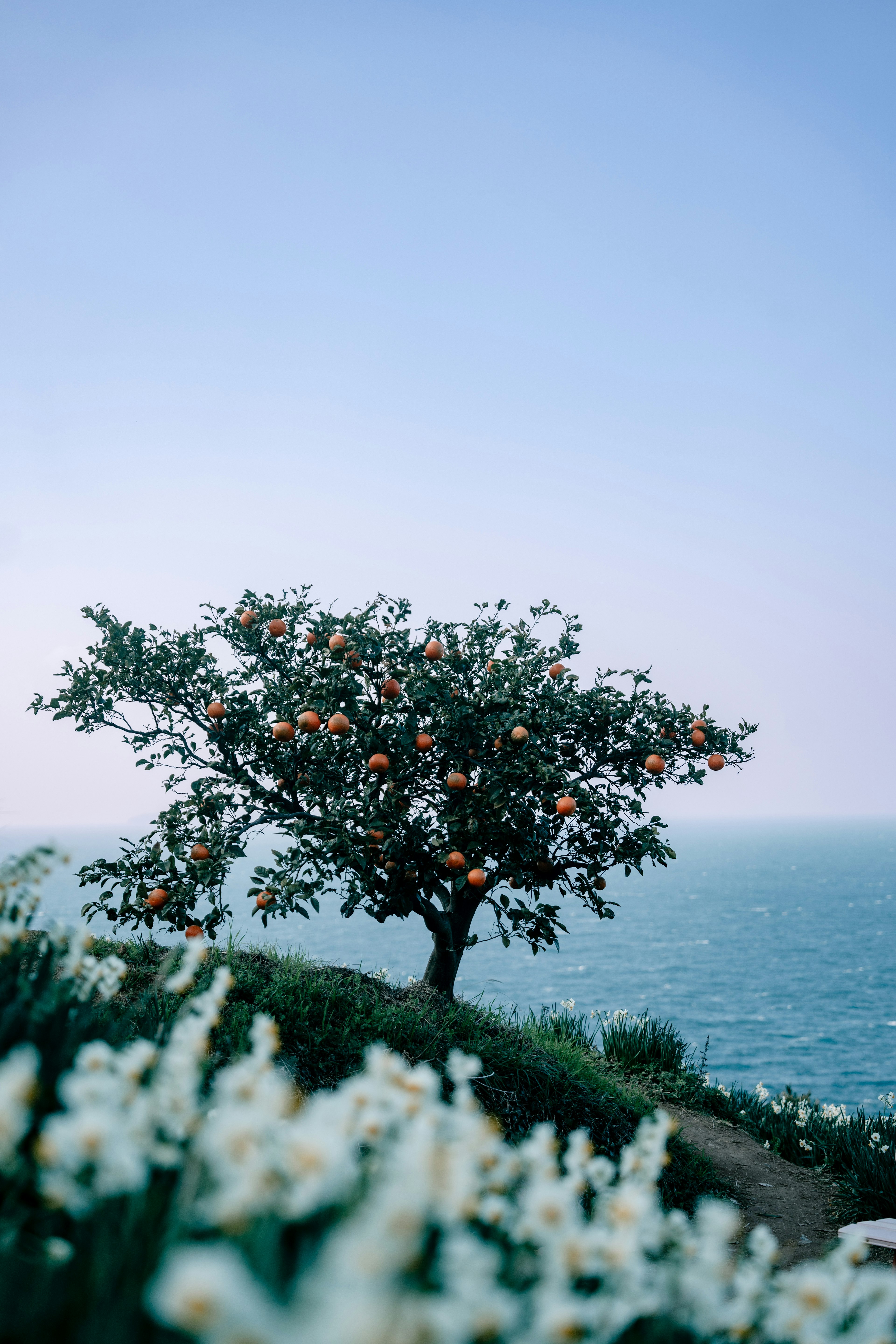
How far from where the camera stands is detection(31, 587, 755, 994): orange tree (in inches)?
229

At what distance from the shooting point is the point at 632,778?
714cm

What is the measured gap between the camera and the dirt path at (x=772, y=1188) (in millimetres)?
6168

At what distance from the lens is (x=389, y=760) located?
6.31 meters

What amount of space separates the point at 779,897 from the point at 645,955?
140 feet

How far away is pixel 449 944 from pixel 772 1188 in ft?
11.3

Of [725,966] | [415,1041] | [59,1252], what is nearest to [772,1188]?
[415,1041]

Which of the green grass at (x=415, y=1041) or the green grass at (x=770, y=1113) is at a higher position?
the green grass at (x=415, y=1041)

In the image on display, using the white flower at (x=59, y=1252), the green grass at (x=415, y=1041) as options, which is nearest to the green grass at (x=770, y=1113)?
the green grass at (x=415, y=1041)

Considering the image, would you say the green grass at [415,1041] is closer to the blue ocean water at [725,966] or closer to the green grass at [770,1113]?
the blue ocean water at [725,966]

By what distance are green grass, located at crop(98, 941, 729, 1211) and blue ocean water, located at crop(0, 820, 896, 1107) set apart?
752 millimetres

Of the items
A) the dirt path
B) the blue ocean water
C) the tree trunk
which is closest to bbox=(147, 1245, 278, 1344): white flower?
the blue ocean water

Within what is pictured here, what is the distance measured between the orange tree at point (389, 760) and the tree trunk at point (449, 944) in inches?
1.9

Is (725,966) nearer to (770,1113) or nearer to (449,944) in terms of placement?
(770,1113)

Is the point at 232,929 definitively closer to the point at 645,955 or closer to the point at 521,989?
the point at 521,989
